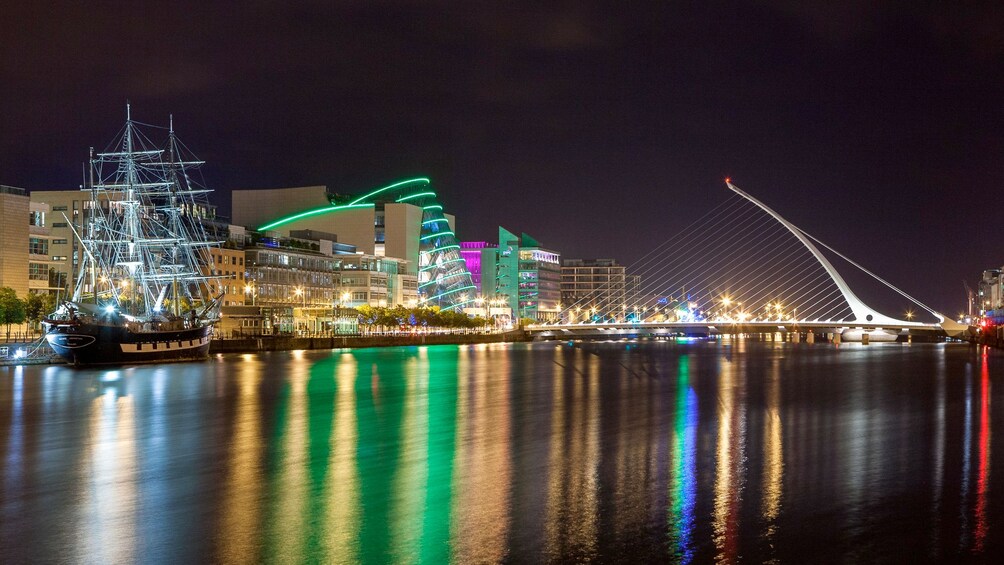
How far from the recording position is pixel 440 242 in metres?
146

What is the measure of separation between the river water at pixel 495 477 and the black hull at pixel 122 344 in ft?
67.5

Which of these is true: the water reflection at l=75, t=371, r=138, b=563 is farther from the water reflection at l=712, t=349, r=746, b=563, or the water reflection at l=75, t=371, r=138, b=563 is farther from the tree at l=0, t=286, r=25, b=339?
the tree at l=0, t=286, r=25, b=339

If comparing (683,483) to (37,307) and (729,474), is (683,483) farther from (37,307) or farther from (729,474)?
(37,307)

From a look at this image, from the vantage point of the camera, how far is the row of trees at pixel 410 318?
109500 mm

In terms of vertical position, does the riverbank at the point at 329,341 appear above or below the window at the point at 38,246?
below

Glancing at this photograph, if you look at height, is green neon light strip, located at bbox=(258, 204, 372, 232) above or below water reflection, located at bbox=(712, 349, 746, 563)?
above

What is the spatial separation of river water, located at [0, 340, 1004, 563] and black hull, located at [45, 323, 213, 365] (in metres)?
20.6

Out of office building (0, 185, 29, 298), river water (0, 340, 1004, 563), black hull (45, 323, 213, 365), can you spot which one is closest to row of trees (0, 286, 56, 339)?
office building (0, 185, 29, 298)

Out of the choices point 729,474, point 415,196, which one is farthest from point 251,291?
point 729,474

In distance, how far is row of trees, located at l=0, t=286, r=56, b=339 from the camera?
68.9 meters

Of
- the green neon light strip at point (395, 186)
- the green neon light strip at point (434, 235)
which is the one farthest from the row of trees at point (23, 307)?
the green neon light strip at point (434, 235)

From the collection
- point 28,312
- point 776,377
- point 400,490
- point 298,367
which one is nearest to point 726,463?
point 400,490

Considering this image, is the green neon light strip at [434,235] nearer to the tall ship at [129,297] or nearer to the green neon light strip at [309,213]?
the green neon light strip at [309,213]

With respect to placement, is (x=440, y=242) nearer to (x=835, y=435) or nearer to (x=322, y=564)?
(x=835, y=435)
